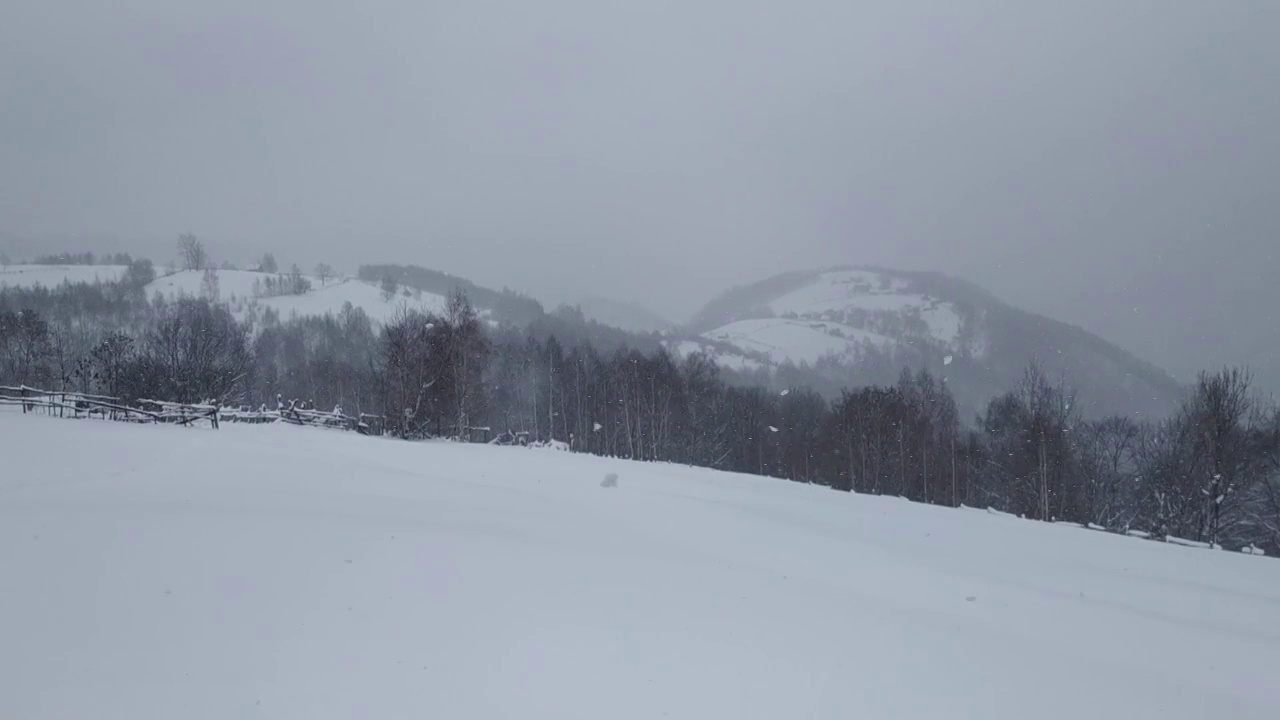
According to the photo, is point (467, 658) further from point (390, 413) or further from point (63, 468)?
point (390, 413)

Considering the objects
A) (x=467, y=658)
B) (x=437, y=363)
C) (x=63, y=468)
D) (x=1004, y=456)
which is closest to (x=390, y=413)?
(x=437, y=363)

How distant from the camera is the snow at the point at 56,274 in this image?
151125 millimetres

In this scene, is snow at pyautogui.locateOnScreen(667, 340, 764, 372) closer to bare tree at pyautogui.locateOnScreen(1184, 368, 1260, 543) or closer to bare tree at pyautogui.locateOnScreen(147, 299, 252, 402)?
bare tree at pyautogui.locateOnScreen(147, 299, 252, 402)

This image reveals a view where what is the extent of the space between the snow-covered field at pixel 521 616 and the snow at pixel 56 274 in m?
185

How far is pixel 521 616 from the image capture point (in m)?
5.23

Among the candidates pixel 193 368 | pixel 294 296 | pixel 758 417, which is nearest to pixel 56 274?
pixel 294 296

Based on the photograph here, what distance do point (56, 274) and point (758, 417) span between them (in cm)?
17958

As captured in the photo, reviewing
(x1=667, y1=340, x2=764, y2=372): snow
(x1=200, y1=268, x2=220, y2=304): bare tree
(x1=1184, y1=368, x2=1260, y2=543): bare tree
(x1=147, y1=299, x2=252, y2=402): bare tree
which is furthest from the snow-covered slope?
(x1=1184, y1=368, x2=1260, y2=543): bare tree

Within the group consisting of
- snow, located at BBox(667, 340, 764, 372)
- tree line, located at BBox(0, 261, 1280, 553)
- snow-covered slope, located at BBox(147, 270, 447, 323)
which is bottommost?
tree line, located at BBox(0, 261, 1280, 553)

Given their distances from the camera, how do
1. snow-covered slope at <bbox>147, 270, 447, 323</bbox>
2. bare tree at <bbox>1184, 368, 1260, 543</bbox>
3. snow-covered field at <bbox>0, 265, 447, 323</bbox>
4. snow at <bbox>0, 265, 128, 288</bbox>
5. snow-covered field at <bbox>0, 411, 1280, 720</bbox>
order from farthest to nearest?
snow-covered slope at <bbox>147, 270, 447, 323</bbox>
snow-covered field at <bbox>0, 265, 447, 323</bbox>
snow at <bbox>0, 265, 128, 288</bbox>
bare tree at <bbox>1184, 368, 1260, 543</bbox>
snow-covered field at <bbox>0, 411, 1280, 720</bbox>

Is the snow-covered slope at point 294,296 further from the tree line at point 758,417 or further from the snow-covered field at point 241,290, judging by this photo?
the tree line at point 758,417

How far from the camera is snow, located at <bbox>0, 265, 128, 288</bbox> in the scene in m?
151

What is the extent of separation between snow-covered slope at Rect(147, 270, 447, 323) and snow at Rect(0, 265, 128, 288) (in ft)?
46.1

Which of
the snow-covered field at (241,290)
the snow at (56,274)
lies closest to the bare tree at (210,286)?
the snow-covered field at (241,290)
